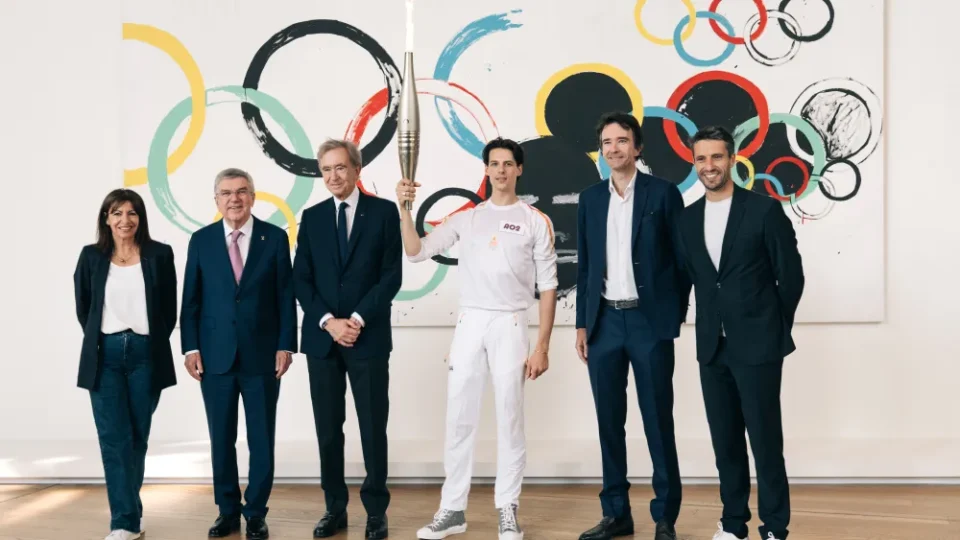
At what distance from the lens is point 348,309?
4.02 meters

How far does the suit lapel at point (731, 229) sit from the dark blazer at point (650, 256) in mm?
288

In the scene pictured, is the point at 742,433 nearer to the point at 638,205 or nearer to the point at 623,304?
the point at 623,304

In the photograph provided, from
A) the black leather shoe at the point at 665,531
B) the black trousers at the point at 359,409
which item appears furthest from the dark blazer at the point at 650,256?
the black trousers at the point at 359,409

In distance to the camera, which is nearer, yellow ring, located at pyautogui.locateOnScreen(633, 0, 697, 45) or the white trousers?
the white trousers

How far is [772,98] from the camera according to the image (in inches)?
207

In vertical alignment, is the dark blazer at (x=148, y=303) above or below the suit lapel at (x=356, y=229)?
below

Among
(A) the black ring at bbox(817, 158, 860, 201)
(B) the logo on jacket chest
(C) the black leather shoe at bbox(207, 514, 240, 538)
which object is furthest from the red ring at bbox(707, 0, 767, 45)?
(C) the black leather shoe at bbox(207, 514, 240, 538)

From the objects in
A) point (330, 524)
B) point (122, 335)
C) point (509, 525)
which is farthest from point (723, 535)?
point (122, 335)

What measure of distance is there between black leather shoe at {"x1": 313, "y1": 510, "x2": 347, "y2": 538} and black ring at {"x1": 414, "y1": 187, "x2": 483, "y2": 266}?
1.72 metres

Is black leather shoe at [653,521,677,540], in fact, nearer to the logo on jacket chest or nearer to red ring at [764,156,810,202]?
the logo on jacket chest

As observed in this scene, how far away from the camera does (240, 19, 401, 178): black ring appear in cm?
543

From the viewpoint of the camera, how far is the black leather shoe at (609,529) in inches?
154

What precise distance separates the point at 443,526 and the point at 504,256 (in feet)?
3.76

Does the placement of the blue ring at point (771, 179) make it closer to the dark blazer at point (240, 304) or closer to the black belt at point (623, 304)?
the black belt at point (623, 304)
